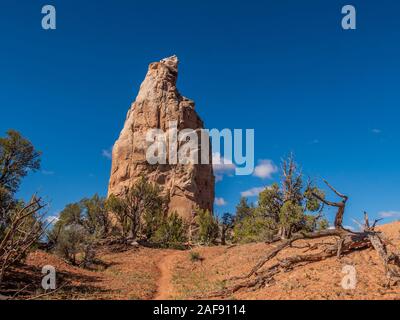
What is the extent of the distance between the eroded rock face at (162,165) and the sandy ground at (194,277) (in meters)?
47.0

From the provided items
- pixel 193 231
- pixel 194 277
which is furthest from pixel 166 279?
pixel 193 231

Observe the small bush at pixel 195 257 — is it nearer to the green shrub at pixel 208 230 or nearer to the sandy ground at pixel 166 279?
the sandy ground at pixel 166 279

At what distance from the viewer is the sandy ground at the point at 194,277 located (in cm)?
1208

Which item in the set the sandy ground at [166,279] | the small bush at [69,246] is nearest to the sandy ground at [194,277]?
the sandy ground at [166,279]

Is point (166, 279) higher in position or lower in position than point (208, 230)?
lower

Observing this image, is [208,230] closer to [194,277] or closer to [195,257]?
[195,257]

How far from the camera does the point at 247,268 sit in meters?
20.9

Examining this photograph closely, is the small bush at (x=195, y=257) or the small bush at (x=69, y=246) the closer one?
the small bush at (x=69, y=246)

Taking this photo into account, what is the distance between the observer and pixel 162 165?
8425cm

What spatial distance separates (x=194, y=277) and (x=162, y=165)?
6181cm

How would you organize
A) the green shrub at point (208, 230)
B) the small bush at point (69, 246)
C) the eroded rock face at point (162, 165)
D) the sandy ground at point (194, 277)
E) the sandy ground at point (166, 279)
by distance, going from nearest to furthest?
the sandy ground at point (194, 277) < the sandy ground at point (166, 279) < the small bush at point (69, 246) < the green shrub at point (208, 230) < the eroded rock face at point (162, 165)

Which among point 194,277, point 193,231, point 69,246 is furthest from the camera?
point 193,231

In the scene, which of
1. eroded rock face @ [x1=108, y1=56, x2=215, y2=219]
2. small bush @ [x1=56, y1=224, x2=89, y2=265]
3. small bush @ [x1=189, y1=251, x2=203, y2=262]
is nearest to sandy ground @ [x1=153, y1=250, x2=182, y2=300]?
small bush @ [x1=189, y1=251, x2=203, y2=262]
